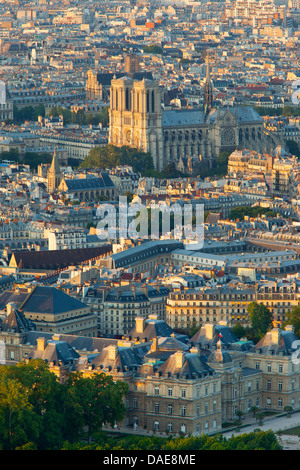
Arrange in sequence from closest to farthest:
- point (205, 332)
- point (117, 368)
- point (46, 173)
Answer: point (117, 368) → point (205, 332) → point (46, 173)

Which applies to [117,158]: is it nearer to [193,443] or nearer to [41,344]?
[41,344]

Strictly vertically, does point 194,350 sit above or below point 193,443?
above

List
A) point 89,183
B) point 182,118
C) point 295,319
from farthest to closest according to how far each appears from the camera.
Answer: point 182,118, point 89,183, point 295,319

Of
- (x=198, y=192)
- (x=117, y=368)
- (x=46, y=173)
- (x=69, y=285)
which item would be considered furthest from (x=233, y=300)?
(x=46, y=173)

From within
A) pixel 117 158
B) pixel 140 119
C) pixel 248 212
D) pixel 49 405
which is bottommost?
pixel 117 158

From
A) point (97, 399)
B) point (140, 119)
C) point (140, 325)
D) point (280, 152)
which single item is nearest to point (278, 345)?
point (140, 325)
